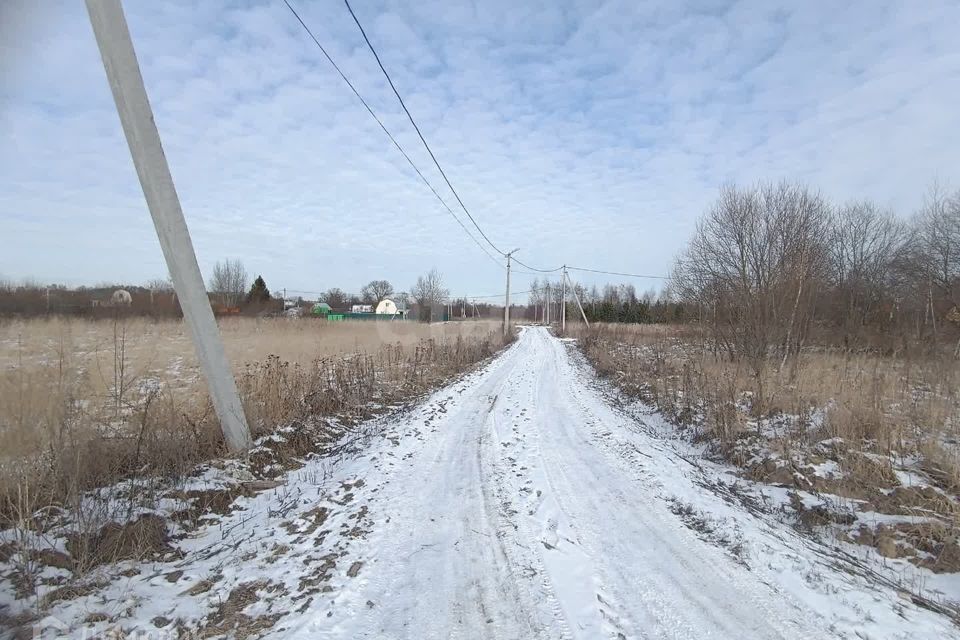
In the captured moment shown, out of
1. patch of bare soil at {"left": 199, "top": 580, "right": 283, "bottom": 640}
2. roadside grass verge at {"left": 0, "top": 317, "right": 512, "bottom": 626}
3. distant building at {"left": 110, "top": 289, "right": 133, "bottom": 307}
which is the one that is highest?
distant building at {"left": 110, "top": 289, "right": 133, "bottom": 307}

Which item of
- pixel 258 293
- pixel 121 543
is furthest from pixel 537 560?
pixel 258 293

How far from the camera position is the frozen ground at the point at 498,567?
283 cm

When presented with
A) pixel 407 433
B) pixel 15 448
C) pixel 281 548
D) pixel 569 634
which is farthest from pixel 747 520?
pixel 15 448

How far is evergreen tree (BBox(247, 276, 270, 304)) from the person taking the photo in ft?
164

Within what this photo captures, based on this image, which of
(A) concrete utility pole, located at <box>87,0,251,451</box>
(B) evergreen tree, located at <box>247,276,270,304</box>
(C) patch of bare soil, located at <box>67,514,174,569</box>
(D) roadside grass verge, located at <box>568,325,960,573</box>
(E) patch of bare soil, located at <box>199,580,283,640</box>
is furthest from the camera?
(B) evergreen tree, located at <box>247,276,270,304</box>

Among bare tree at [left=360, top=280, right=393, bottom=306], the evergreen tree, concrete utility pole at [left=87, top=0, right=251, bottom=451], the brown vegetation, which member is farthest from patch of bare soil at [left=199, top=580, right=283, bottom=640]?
bare tree at [left=360, top=280, right=393, bottom=306]

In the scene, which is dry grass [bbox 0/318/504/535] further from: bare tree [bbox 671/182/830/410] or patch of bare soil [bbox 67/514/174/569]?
bare tree [bbox 671/182/830/410]

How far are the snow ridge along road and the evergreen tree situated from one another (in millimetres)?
47875

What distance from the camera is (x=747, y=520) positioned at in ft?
14.9

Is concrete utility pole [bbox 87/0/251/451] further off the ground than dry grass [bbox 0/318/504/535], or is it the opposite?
concrete utility pole [bbox 87/0/251/451]

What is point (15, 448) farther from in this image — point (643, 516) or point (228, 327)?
point (228, 327)

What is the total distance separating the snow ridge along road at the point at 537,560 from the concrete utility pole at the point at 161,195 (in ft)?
7.14

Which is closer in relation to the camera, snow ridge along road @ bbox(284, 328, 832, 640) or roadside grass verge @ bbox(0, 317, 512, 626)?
snow ridge along road @ bbox(284, 328, 832, 640)

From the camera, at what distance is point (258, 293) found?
2141 inches
